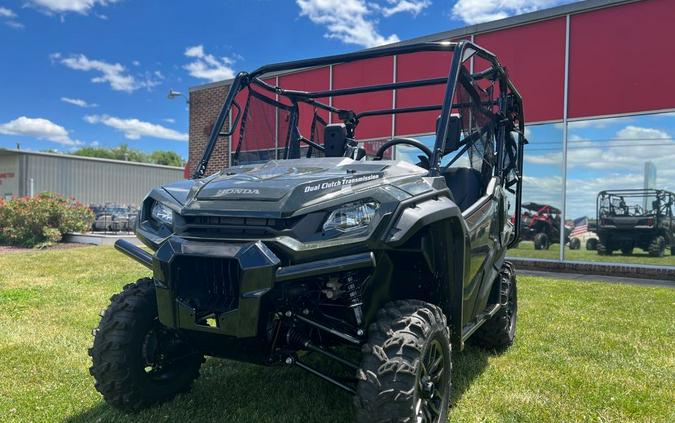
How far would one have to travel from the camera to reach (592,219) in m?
10.5

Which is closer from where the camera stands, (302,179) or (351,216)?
(351,216)

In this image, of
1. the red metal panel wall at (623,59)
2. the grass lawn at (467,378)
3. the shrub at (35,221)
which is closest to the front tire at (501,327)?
the grass lawn at (467,378)

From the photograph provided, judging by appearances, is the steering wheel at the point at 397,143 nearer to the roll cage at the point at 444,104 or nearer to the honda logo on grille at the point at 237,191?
the roll cage at the point at 444,104

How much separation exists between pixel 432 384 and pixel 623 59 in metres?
9.48

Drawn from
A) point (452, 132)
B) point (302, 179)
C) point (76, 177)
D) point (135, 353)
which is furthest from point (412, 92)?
point (76, 177)

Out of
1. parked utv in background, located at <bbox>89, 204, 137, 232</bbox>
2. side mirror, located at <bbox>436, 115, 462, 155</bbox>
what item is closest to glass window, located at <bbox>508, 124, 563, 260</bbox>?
side mirror, located at <bbox>436, 115, 462, 155</bbox>

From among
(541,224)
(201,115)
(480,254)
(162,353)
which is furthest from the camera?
(201,115)

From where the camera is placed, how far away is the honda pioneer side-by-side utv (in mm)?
2348

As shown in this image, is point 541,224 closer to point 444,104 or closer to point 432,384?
point 444,104

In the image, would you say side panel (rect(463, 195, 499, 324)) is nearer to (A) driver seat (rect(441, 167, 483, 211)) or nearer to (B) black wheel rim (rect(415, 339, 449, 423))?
(A) driver seat (rect(441, 167, 483, 211))

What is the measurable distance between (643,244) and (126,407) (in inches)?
390

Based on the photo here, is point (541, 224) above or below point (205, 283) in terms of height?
below

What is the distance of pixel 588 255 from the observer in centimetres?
1040

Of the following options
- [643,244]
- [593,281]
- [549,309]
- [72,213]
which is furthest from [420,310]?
[72,213]
